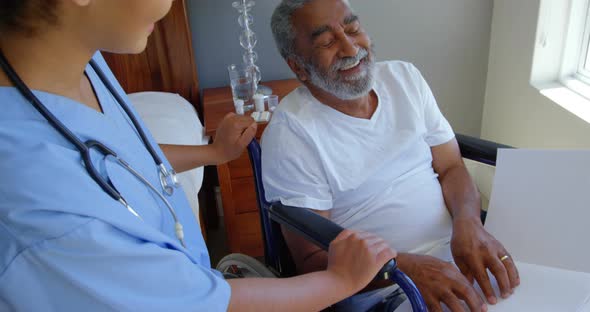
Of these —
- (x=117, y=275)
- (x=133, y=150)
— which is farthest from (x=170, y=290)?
(x=133, y=150)

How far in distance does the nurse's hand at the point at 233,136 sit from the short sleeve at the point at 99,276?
56cm

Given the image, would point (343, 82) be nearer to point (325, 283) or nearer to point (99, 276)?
point (325, 283)

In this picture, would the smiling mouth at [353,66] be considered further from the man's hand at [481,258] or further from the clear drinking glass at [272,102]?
the clear drinking glass at [272,102]

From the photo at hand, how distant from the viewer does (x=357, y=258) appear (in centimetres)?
84

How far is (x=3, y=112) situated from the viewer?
1.93 feet

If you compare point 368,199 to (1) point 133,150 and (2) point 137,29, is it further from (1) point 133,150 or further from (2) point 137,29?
(2) point 137,29

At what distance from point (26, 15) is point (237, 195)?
1.46 meters

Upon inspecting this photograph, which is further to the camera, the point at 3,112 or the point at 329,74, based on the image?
the point at 329,74

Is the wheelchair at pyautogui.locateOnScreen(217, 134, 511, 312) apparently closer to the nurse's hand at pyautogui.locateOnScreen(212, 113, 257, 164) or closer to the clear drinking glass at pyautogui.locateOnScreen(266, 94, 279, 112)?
the nurse's hand at pyautogui.locateOnScreen(212, 113, 257, 164)

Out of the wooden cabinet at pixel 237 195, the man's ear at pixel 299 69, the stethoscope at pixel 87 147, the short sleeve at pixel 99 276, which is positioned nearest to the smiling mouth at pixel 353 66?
the man's ear at pixel 299 69

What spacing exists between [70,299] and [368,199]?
0.88m

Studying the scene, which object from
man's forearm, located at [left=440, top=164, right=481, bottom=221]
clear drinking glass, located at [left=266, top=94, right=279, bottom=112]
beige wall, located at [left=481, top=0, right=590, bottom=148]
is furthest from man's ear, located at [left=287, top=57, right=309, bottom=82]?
beige wall, located at [left=481, top=0, right=590, bottom=148]

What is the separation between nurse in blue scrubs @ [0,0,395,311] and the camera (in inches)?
21.8

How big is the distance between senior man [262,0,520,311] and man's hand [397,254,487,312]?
0.10 m
